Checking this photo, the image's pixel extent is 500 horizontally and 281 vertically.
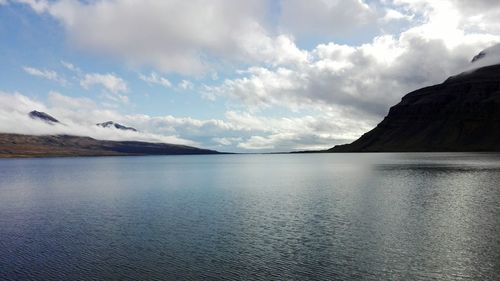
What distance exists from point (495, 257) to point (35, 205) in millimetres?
76664

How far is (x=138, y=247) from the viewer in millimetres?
43844

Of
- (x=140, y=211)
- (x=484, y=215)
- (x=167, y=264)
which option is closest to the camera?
(x=167, y=264)

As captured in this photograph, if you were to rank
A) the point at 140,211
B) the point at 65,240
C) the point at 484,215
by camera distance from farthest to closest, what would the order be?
the point at 140,211, the point at 484,215, the point at 65,240

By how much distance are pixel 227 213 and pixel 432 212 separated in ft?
106

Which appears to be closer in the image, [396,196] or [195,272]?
[195,272]

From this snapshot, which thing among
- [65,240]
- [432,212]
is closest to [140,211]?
[65,240]

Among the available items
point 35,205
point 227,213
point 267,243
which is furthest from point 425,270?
point 35,205

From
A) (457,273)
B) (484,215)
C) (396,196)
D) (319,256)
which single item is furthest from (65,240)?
(396,196)

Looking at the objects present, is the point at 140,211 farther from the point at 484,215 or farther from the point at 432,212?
the point at 484,215

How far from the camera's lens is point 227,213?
6469 centimetres

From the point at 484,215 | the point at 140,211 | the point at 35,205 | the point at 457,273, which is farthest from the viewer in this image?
the point at 35,205

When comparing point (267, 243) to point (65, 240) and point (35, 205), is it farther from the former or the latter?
point (35, 205)

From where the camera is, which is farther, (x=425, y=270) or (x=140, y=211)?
(x=140, y=211)

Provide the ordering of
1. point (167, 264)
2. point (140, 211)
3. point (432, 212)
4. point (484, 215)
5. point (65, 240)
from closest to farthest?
1. point (167, 264)
2. point (65, 240)
3. point (484, 215)
4. point (432, 212)
5. point (140, 211)
